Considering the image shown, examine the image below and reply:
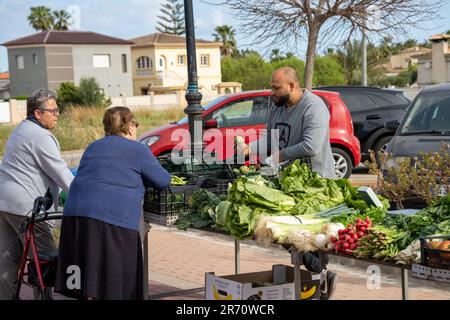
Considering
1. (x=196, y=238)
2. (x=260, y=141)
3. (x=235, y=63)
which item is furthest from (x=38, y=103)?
(x=235, y=63)

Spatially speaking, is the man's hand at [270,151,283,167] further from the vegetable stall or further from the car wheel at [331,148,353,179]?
the car wheel at [331,148,353,179]

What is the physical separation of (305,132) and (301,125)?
0.36 feet

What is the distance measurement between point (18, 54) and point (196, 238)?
75.2 metres

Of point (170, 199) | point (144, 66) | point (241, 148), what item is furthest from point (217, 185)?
point (144, 66)

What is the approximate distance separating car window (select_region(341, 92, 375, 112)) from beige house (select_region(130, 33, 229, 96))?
224ft

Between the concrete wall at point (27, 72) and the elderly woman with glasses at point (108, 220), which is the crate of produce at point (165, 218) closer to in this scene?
the elderly woman with glasses at point (108, 220)

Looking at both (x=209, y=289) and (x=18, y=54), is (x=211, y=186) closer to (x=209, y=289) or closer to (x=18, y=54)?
(x=209, y=289)

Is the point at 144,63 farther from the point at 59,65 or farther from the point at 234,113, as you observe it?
the point at 234,113

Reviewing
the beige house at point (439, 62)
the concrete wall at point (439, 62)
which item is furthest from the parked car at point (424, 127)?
the concrete wall at point (439, 62)

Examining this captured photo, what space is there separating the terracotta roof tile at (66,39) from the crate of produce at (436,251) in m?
77.7

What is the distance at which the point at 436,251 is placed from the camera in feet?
13.9

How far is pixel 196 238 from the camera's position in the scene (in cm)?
1067

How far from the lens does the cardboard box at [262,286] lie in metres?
5.63

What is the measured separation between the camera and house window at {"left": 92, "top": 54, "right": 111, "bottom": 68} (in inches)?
3241
